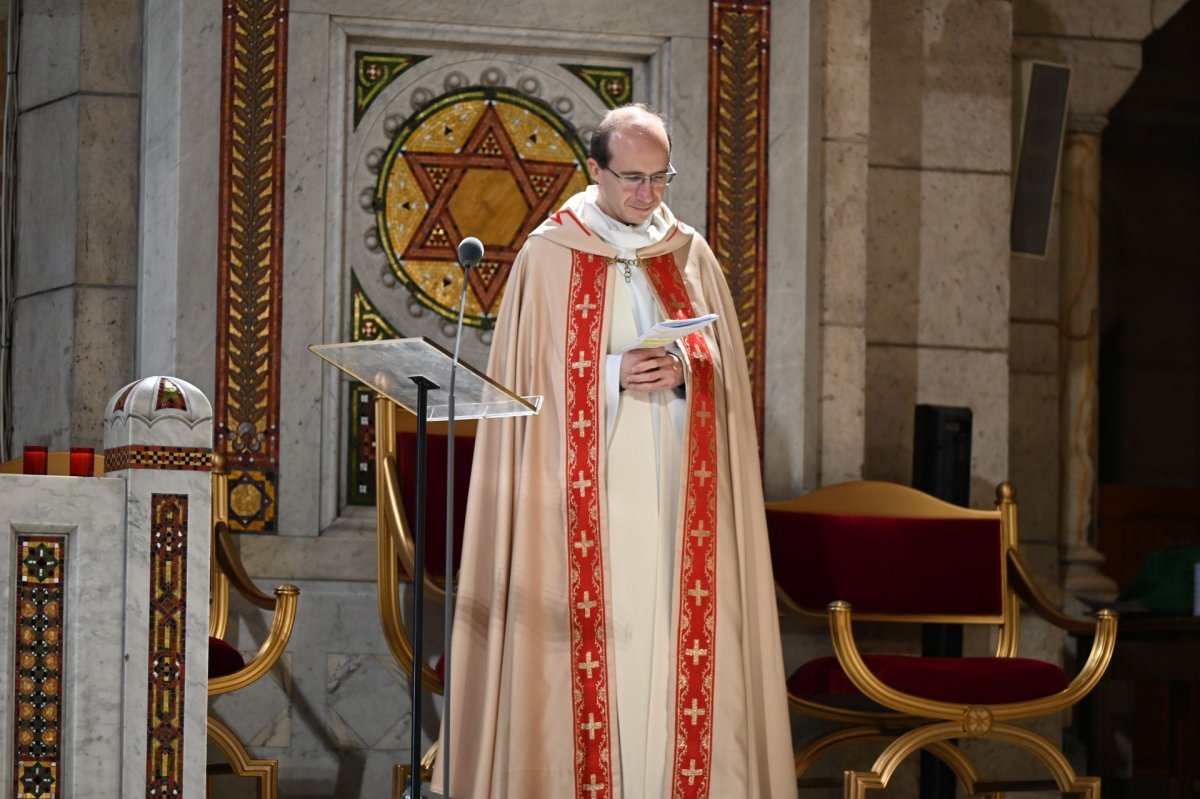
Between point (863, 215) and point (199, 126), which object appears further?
point (863, 215)

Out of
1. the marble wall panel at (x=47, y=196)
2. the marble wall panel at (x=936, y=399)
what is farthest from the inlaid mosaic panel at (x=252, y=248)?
the marble wall panel at (x=936, y=399)

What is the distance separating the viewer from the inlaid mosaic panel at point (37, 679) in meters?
4.12

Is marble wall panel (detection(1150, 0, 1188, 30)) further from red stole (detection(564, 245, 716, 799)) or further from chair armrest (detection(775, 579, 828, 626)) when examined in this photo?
red stole (detection(564, 245, 716, 799))

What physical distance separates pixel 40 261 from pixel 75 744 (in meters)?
2.67

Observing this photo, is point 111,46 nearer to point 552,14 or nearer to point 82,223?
point 82,223

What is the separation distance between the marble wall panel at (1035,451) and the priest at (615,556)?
2.67m

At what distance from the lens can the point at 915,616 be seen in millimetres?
5848

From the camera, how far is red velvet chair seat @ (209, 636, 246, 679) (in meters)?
5.01

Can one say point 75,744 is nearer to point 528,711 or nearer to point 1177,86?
point 528,711

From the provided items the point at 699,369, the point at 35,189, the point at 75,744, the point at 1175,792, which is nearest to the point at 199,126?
the point at 35,189

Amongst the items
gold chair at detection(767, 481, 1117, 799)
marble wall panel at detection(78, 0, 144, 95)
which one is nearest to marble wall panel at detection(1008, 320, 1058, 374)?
gold chair at detection(767, 481, 1117, 799)

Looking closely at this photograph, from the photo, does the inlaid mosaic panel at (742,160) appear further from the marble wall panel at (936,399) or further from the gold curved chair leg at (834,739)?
the gold curved chair leg at (834,739)

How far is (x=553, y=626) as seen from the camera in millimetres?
4762

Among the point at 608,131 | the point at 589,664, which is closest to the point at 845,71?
the point at 608,131
